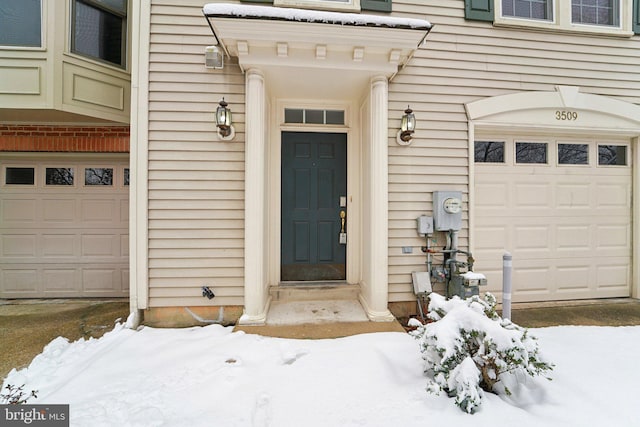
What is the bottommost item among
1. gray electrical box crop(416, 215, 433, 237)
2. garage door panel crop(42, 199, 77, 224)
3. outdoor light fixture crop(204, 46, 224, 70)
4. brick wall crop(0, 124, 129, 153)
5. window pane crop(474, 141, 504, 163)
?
gray electrical box crop(416, 215, 433, 237)

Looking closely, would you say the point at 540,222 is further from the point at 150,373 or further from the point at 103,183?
the point at 103,183

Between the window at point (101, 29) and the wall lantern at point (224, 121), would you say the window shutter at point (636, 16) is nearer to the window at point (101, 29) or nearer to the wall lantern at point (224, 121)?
the wall lantern at point (224, 121)

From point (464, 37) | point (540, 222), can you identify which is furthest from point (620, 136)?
point (464, 37)

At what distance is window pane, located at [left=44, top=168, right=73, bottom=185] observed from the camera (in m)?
4.03

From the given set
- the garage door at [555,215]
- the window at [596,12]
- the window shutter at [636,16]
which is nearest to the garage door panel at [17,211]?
the garage door at [555,215]

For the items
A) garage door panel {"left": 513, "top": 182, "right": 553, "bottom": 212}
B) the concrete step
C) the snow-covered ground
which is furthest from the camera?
garage door panel {"left": 513, "top": 182, "right": 553, "bottom": 212}

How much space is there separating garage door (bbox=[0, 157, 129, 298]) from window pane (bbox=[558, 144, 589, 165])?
20.1 ft

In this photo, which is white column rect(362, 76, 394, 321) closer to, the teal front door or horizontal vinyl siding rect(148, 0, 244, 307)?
the teal front door

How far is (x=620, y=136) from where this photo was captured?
151 inches

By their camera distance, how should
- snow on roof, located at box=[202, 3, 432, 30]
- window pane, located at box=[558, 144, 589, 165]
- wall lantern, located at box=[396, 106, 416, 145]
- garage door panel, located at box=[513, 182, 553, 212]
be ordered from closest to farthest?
snow on roof, located at box=[202, 3, 432, 30]
wall lantern, located at box=[396, 106, 416, 145]
garage door panel, located at box=[513, 182, 553, 212]
window pane, located at box=[558, 144, 589, 165]

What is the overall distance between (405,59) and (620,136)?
3.35 metres

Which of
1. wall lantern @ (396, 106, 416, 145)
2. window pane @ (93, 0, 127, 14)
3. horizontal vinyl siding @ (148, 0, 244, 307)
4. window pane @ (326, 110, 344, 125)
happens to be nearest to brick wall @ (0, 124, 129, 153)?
horizontal vinyl siding @ (148, 0, 244, 307)

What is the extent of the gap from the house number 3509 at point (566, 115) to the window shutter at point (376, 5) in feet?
8.29

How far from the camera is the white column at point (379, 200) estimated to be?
9.93 feet
